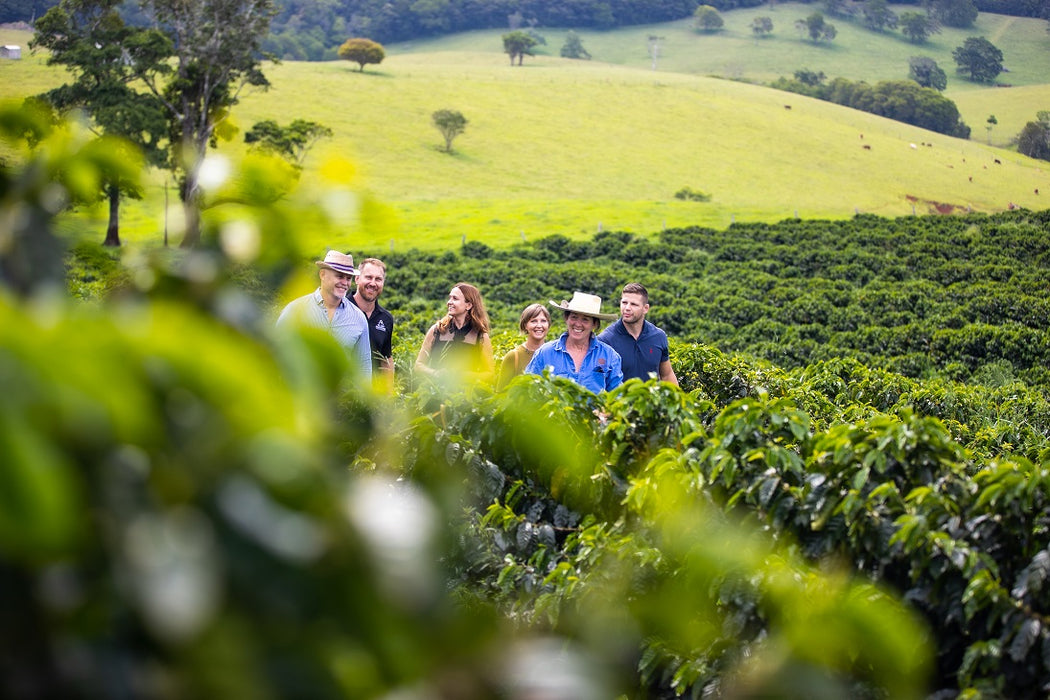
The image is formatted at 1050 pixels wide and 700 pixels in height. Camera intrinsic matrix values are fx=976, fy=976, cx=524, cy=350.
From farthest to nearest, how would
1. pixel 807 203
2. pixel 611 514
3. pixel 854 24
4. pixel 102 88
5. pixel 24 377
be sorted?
pixel 854 24 < pixel 807 203 < pixel 102 88 < pixel 611 514 < pixel 24 377

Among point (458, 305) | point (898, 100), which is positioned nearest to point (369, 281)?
point (458, 305)

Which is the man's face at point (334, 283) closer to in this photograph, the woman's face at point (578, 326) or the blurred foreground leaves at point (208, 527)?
the woman's face at point (578, 326)

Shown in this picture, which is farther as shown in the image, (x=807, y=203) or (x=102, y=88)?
(x=807, y=203)

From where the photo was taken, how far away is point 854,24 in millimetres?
135750

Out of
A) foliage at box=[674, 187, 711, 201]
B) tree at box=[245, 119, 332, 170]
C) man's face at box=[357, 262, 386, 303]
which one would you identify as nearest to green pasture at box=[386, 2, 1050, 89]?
foliage at box=[674, 187, 711, 201]

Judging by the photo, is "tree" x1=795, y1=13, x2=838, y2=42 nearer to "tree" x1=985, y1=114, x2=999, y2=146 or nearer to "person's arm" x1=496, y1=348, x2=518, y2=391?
"tree" x1=985, y1=114, x2=999, y2=146

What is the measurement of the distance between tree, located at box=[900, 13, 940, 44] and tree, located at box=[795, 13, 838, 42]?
9.41 m

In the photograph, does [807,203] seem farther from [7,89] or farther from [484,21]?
[484,21]

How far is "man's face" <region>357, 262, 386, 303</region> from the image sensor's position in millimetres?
7465

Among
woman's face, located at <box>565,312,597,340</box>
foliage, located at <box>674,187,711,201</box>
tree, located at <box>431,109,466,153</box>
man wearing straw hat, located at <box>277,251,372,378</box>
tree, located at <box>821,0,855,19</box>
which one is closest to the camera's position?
man wearing straw hat, located at <box>277,251,372,378</box>

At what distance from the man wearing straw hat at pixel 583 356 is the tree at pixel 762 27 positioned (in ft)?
438

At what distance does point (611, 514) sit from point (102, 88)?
137 feet

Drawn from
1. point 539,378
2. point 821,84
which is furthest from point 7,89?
point 821,84

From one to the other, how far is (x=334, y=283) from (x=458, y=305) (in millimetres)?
1207
